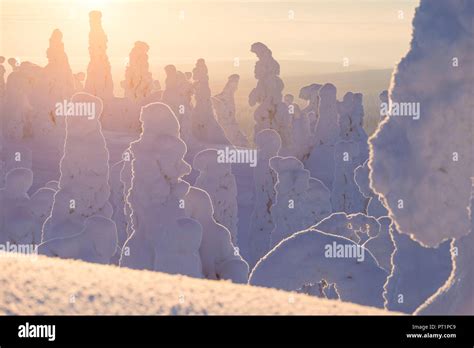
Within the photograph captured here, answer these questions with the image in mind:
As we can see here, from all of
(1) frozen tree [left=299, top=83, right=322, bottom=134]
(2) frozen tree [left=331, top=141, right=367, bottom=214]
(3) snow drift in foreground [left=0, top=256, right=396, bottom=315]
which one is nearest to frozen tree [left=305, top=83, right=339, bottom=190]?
(2) frozen tree [left=331, top=141, right=367, bottom=214]

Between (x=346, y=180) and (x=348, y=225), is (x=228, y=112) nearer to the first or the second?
(x=346, y=180)

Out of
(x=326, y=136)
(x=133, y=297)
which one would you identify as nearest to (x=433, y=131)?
(x=133, y=297)

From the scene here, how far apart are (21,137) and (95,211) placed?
36.7m

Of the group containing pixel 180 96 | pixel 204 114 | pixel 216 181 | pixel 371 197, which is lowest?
pixel 371 197

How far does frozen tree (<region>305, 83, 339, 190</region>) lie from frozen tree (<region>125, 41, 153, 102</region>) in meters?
18.5

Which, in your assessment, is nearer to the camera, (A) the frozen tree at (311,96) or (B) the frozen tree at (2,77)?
(A) the frozen tree at (311,96)

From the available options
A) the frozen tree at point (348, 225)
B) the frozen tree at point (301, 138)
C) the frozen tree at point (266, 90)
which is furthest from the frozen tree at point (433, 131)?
the frozen tree at point (266, 90)

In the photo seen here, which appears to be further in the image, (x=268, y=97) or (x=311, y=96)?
(x=311, y=96)

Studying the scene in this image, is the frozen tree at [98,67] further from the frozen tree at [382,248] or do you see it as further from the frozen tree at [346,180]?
the frozen tree at [382,248]

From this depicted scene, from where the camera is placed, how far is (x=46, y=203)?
2956 centimetres

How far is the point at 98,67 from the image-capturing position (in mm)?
Answer: 64625

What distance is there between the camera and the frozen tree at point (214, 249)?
64.6ft

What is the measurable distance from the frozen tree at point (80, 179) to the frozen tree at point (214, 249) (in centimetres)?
310

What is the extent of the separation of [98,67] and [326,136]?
2336 centimetres
